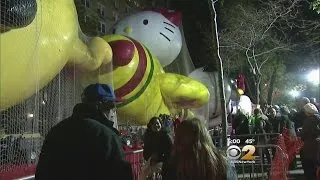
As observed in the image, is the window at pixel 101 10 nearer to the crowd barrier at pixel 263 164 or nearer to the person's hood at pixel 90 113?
the crowd barrier at pixel 263 164

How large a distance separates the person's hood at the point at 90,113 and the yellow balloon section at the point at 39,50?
289 cm

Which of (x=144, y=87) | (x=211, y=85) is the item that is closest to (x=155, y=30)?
(x=144, y=87)

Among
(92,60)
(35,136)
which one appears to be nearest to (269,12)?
(92,60)

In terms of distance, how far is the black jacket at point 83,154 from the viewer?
3.10 m

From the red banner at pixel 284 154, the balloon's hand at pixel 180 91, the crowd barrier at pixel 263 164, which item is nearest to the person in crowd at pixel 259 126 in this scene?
the red banner at pixel 284 154

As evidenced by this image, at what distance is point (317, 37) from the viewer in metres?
25.5

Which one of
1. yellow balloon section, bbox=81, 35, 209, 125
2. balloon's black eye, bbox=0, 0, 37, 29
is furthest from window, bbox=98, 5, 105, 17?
balloon's black eye, bbox=0, 0, 37, 29

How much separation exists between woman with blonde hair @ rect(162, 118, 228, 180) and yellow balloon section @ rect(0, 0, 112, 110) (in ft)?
9.91

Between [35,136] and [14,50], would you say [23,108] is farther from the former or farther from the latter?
[14,50]

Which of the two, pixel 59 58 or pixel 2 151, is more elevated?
pixel 59 58

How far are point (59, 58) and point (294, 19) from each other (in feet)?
65.6

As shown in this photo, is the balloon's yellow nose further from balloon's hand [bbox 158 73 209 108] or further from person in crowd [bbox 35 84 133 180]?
person in crowd [bbox 35 84 133 180]

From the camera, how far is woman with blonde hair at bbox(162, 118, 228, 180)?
3.68 m

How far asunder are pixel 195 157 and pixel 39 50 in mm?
3607
